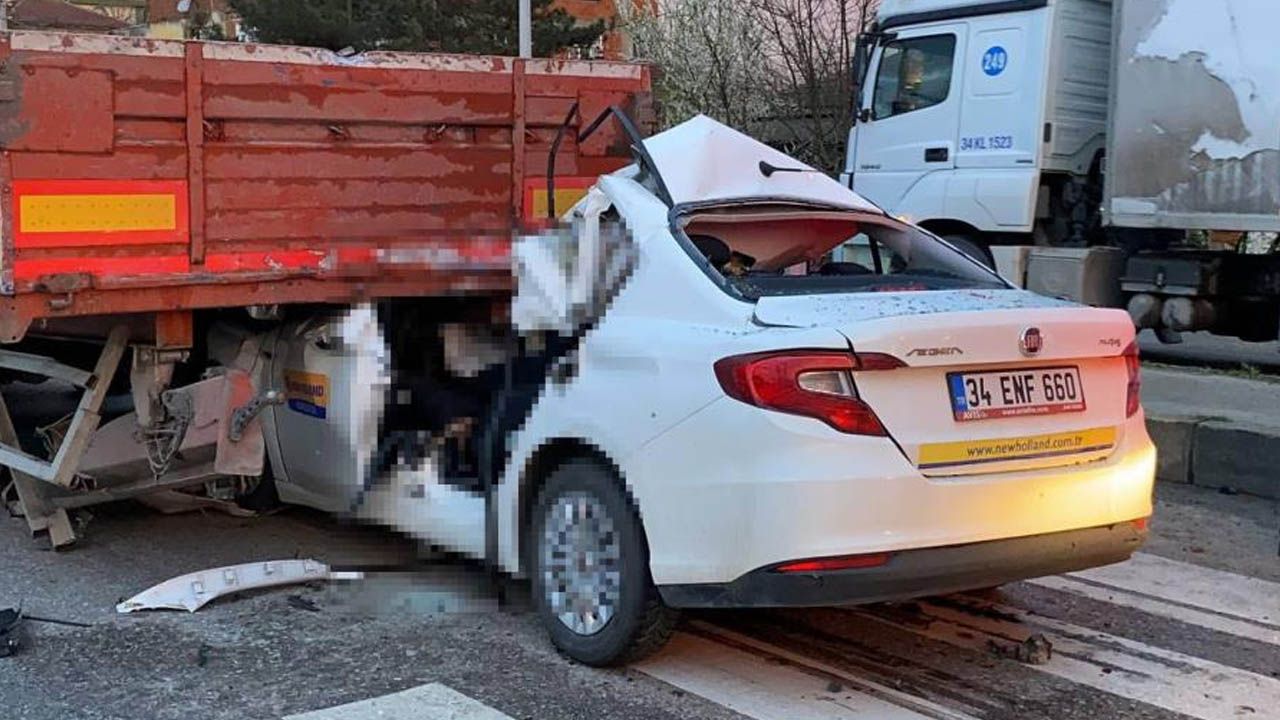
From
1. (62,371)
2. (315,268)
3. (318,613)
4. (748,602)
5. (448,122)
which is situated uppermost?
(448,122)

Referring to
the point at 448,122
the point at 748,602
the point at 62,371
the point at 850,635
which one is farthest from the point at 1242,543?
the point at 62,371

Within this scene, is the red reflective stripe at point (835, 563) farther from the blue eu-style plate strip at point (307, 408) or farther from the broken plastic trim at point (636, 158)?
the blue eu-style plate strip at point (307, 408)

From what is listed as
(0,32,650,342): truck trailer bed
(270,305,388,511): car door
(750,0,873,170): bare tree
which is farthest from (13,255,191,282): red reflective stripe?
(750,0,873,170): bare tree

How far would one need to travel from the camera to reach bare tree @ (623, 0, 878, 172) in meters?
16.7

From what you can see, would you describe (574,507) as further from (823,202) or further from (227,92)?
(227,92)

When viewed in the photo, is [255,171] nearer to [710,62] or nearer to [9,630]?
[9,630]

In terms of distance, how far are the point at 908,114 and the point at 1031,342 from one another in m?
8.41

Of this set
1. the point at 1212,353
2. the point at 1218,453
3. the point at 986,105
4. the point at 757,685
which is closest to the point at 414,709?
the point at 757,685

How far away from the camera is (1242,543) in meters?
6.61

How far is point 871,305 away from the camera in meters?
4.34

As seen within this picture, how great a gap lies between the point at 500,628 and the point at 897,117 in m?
8.43

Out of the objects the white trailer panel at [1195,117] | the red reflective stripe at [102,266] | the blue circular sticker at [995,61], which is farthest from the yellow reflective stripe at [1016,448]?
the blue circular sticker at [995,61]

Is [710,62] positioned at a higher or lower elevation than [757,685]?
higher

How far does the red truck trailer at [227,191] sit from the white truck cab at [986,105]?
5.74 m
